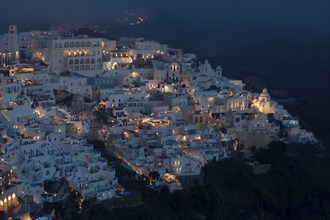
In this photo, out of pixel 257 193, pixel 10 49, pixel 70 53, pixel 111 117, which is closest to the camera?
pixel 257 193

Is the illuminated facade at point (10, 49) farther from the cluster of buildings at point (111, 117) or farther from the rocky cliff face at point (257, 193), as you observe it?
the rocky cliff face at point (257, 193)

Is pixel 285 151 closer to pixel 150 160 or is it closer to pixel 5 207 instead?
pixel 150 160

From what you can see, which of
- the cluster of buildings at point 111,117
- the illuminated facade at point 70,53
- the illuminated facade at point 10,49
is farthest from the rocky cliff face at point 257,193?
the illuminated facade at point 10,49

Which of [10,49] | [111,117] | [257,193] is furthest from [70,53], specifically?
[257,193]

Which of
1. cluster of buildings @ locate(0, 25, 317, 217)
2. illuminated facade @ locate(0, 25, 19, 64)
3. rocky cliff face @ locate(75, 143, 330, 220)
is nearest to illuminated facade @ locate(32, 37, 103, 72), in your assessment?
cluster of buildings @ locate(0, 25, 317, 217)

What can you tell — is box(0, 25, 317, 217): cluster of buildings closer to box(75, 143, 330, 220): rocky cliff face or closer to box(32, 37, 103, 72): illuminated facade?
box(32, 37, 103, 72): illuminated facade

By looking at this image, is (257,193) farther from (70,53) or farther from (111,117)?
(70,53)

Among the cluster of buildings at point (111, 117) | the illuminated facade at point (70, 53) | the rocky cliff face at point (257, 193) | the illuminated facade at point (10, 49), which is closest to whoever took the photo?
the cluster of buildings at point (111, 117)

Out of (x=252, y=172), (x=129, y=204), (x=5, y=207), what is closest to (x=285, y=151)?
(x=252, y=172)

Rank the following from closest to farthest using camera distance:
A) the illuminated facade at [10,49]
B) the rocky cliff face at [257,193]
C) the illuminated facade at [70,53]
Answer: the rocky cliff face at [257,193] < the illuminated facade at [70,53] < the illuminated facade at [10,49]
